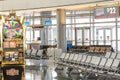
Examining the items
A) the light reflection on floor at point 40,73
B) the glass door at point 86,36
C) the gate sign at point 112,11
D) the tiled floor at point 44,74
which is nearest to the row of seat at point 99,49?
the glass door at point 86,36

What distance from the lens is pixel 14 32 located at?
9680 millimetres

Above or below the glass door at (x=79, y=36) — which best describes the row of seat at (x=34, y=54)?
below

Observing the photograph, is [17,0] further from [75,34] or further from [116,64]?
[116,64]

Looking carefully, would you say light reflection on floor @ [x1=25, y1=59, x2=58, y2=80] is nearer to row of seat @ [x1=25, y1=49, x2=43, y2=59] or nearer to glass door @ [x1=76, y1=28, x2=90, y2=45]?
row of seat @ [x1=25, y1=49, x2=43, y2=59]

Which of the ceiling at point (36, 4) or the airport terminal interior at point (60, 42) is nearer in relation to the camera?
the airport terminal interior at point (60, 42)

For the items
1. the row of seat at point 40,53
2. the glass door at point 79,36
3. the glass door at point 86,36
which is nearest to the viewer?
the row of seat at point 40,53

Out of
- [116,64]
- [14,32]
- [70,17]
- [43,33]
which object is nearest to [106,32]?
[70,17]

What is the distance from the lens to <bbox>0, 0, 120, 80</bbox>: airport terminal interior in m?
9.70

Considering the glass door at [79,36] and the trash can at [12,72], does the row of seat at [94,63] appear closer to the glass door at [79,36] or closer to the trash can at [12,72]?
the trash can at [12,72]

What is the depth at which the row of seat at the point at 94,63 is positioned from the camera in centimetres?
1122

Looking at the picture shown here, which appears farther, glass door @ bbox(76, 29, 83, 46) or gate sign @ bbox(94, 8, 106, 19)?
glass door @ bbox(76, 29, 83, 46)

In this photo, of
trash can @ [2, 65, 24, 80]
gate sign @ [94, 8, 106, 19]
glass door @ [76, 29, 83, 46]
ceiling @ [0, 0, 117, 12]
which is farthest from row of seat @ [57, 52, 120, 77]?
glass door @ [76, 29, 83, 46]

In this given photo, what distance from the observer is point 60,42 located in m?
22.4

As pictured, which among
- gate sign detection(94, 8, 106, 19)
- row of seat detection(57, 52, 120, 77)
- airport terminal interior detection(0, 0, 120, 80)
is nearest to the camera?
airport terminal interior detection(0, 0, 120, 80)
